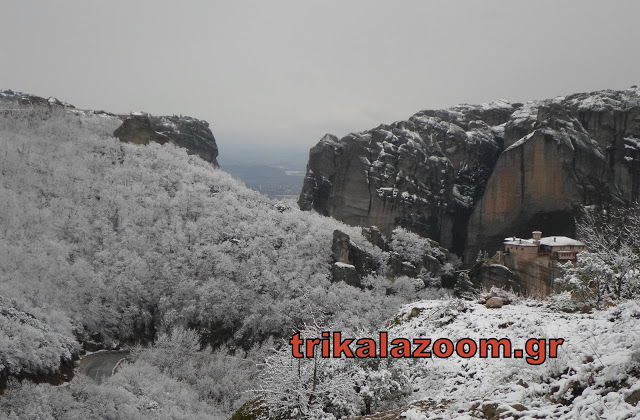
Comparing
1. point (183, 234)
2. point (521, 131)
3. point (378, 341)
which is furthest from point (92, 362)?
point (521, 131)

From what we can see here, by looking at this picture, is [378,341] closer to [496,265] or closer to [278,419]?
[278,419]

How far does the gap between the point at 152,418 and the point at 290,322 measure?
23.6 m

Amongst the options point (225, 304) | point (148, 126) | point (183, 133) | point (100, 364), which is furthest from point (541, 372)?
point (183, 133)

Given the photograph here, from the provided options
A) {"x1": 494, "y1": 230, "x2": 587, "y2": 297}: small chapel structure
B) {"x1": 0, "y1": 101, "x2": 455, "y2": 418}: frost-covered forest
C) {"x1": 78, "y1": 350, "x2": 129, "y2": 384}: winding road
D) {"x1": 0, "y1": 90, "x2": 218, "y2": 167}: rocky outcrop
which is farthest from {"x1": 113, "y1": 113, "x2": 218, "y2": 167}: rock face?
{"x1": 494, "y1": 230, "x2": 587, "y2": 297}: small chapel structure

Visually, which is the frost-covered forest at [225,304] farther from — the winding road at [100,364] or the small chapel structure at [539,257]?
the small chapel structure at [539,257]

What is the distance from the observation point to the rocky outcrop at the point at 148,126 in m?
92.0

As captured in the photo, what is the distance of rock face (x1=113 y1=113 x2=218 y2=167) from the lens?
94.2 m

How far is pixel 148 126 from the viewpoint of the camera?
94375mm

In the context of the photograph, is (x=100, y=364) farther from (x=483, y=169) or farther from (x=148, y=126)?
(x=483, y=169)

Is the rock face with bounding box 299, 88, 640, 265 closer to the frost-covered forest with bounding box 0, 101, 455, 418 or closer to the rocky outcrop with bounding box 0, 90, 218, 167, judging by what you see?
the frost-covered forest with bounding box 0, 101, 455, 418

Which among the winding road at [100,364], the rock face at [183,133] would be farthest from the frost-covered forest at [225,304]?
the rock face at [183,133]

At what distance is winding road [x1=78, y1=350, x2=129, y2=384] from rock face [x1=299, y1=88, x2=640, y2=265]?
44.5 m

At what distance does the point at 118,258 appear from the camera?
6216 cm

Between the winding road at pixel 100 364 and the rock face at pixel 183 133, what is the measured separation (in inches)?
2102
